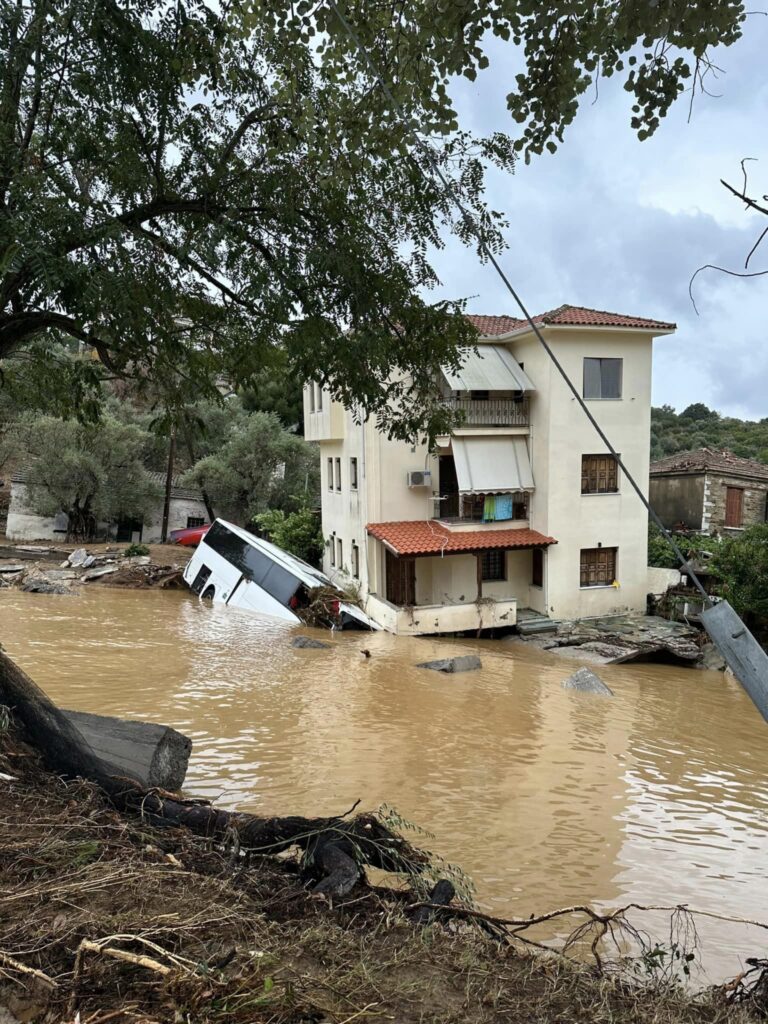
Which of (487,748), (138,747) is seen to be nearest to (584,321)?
(487,748)

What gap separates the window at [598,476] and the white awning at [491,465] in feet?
5.45

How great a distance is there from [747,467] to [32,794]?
88.8 ft

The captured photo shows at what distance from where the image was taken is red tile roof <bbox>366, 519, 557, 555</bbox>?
2227 centimetres

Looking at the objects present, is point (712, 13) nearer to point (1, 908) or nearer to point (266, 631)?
point (1, 908)

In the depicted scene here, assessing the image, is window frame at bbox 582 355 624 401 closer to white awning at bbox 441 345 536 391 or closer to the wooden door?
white awning at bbox 441 345 536 391

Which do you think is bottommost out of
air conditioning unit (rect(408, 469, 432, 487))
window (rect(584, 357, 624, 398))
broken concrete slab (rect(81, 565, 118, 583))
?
broken concrete slab (rect(81, 565, 118, 583))

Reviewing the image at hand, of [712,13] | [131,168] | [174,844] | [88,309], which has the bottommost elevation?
[174,844]

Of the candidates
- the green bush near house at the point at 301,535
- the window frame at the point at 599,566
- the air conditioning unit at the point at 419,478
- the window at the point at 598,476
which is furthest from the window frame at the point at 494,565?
the green bush near house at the point at 301,535

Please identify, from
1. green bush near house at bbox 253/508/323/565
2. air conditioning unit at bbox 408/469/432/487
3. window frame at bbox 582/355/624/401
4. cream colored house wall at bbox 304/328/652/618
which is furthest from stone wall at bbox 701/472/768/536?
green bush near house at bbox 253/508/323/565

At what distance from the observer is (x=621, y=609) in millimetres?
23969

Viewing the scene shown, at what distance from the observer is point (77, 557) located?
29.8m

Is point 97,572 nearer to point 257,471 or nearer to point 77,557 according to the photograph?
point 77,557

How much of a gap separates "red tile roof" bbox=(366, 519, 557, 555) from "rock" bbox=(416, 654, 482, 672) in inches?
183

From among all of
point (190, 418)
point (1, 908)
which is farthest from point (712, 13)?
point (1, 908)
